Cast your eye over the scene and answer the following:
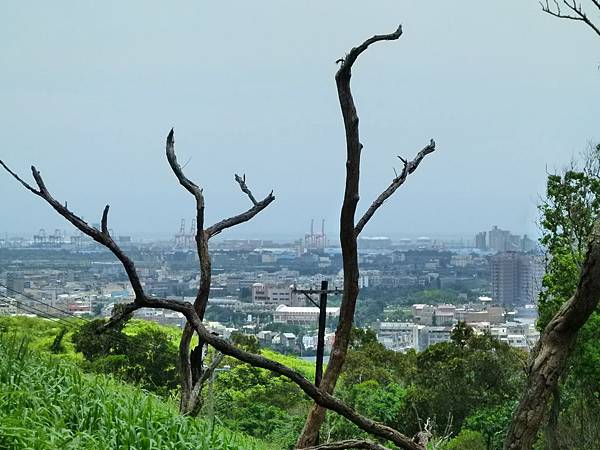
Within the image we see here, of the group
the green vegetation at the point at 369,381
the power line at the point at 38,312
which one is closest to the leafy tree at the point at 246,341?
the green vegetation at the point at 369,381

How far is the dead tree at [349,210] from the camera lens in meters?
2.67

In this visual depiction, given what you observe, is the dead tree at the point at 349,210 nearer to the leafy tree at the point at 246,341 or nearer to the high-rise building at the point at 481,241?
the leafy tree at the point at 246,341

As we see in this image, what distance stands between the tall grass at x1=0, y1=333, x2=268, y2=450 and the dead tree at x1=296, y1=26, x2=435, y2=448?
0.54 metres

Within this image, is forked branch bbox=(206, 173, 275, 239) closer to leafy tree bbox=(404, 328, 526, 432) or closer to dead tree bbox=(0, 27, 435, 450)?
dead tree bbox=(0, 27, 435, 450)

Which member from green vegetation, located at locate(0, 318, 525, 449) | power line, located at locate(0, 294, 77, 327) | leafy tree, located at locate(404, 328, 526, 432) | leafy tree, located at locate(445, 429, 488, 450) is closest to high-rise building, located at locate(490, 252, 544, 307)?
green vegetation, located at locate(0, 318, 525, 449)

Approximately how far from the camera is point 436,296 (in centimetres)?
1631

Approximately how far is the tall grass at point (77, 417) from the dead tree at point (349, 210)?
0.54 meters

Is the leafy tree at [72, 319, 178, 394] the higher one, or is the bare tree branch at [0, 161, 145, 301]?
the bare tree branch at [0, 161, 145, 301]

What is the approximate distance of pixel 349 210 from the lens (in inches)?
118

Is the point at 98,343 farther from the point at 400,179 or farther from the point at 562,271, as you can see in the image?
the point at 400,179

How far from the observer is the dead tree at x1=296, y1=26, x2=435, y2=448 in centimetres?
267

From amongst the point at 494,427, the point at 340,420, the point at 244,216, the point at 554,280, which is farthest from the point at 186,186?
the point at 494,427

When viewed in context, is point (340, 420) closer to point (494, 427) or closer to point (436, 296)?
point (494, 427)

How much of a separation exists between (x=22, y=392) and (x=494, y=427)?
23.8ft
